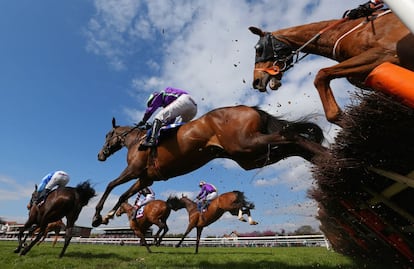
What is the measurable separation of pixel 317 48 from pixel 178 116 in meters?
2.91

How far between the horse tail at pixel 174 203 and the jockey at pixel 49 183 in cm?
664

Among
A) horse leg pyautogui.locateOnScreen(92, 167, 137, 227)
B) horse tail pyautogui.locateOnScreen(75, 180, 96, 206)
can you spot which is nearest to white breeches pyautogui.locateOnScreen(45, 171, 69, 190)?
horse tail pyautogui.locateOnScreen(75, 180, 96, 206)

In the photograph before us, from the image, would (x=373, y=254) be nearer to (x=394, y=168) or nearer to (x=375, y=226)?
(x=375, y=226)

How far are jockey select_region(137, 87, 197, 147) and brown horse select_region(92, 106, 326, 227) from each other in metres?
0.42

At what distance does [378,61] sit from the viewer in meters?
3.04

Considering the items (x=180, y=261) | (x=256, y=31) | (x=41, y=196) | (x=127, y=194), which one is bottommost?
(x=180, y=261)

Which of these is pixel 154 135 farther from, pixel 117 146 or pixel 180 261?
pixel 180 261

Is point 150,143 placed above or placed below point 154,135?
below

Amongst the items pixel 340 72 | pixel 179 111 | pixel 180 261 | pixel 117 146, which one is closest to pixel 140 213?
pixel 180 261

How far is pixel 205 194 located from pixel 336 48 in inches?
468

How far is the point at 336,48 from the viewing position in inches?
149

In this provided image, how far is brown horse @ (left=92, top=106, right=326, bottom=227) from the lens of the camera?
170 inches

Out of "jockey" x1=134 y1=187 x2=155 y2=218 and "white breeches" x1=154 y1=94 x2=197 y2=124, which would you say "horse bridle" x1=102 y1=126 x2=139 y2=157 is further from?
"jockey" x1=134 y1=187 x2=155 y2=218

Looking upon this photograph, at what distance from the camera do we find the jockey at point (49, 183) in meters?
9.54
